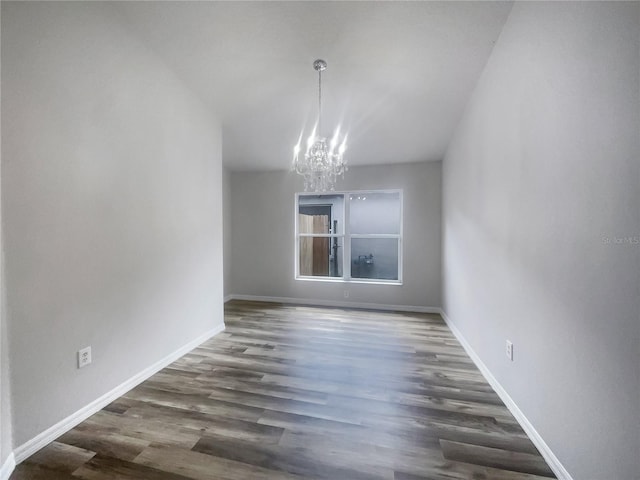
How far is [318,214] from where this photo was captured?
4863mm

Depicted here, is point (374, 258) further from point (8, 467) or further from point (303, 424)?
point (8, 467)

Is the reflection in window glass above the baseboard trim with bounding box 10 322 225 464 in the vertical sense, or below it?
above

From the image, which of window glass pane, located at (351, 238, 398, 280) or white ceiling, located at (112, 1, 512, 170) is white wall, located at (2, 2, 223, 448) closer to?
white ceiling, located at (112, 1, 512, 170)

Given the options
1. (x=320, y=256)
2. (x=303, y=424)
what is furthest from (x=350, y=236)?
(x=303, y=424)

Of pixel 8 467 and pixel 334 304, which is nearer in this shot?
→ pixel 8 467

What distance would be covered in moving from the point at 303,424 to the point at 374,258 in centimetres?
321

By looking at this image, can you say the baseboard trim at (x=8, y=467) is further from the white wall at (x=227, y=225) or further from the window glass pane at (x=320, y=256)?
the window glass pane at (x=320, y=256)

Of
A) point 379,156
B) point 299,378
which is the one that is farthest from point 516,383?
point 379,156

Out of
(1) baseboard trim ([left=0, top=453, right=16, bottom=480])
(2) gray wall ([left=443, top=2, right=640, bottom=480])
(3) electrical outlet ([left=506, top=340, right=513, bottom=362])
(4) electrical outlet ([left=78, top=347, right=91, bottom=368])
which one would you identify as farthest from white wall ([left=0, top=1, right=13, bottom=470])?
(3) electrical outlet ([left=506, top=340, right=513, bottom=362])

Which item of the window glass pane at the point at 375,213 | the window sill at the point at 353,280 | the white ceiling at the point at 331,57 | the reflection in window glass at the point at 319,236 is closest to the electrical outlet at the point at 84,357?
the white ceiling at the point at 331,57

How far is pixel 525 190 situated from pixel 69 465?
118 inches

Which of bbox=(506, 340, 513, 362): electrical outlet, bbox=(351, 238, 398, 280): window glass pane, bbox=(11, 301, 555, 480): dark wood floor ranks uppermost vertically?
bbox=(351, 238, 398, 280): window glass pane

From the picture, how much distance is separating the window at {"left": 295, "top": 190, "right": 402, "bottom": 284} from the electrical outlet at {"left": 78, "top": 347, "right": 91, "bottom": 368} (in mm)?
3223

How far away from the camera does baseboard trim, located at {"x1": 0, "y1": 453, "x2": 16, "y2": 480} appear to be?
1284 mm
